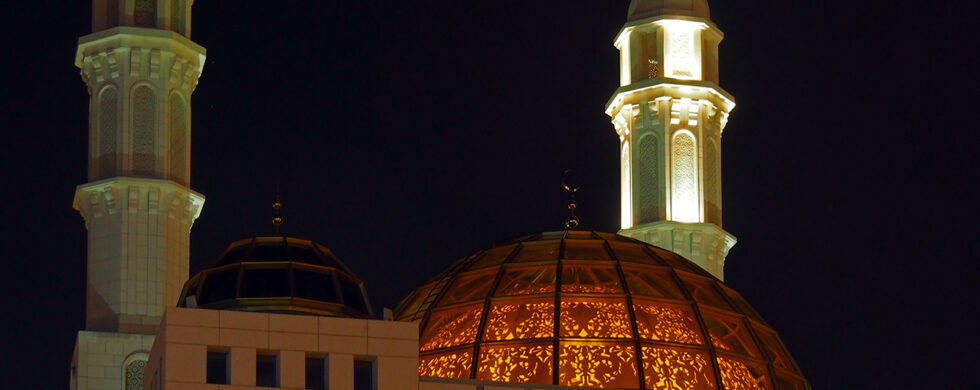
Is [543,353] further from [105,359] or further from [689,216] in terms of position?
[689,216]

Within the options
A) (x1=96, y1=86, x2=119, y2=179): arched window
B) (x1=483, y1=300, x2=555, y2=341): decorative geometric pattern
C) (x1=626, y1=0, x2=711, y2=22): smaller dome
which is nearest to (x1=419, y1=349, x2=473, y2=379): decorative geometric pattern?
(x1=483, y1=300, x2=555, y2=341): decorative geometric pattern

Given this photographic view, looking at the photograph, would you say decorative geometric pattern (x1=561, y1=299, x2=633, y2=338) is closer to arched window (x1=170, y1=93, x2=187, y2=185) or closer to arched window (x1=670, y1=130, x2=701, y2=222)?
arched window (x1=170, y1=93, x2=187, y2=185)

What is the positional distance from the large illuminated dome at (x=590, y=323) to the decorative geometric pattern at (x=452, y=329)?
0.02 meters

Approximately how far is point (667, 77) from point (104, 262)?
14.7m

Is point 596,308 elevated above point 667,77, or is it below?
below

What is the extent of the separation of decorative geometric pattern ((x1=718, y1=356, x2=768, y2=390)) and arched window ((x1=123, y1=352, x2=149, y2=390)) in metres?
12.9

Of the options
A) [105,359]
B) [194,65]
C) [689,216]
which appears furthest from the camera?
[689,216]

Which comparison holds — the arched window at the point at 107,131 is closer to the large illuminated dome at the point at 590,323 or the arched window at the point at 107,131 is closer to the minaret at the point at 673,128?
the large illuminated dome at the point at 590,323

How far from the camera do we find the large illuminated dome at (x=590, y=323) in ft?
154

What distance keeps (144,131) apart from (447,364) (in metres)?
Result: 12.8

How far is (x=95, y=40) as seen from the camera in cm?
5800

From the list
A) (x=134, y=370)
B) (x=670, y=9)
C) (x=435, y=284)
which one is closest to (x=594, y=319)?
(x=435, y=284)

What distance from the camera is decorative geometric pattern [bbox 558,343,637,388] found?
4662 cm

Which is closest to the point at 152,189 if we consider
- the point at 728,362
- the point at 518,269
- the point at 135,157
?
the point at 135,157
